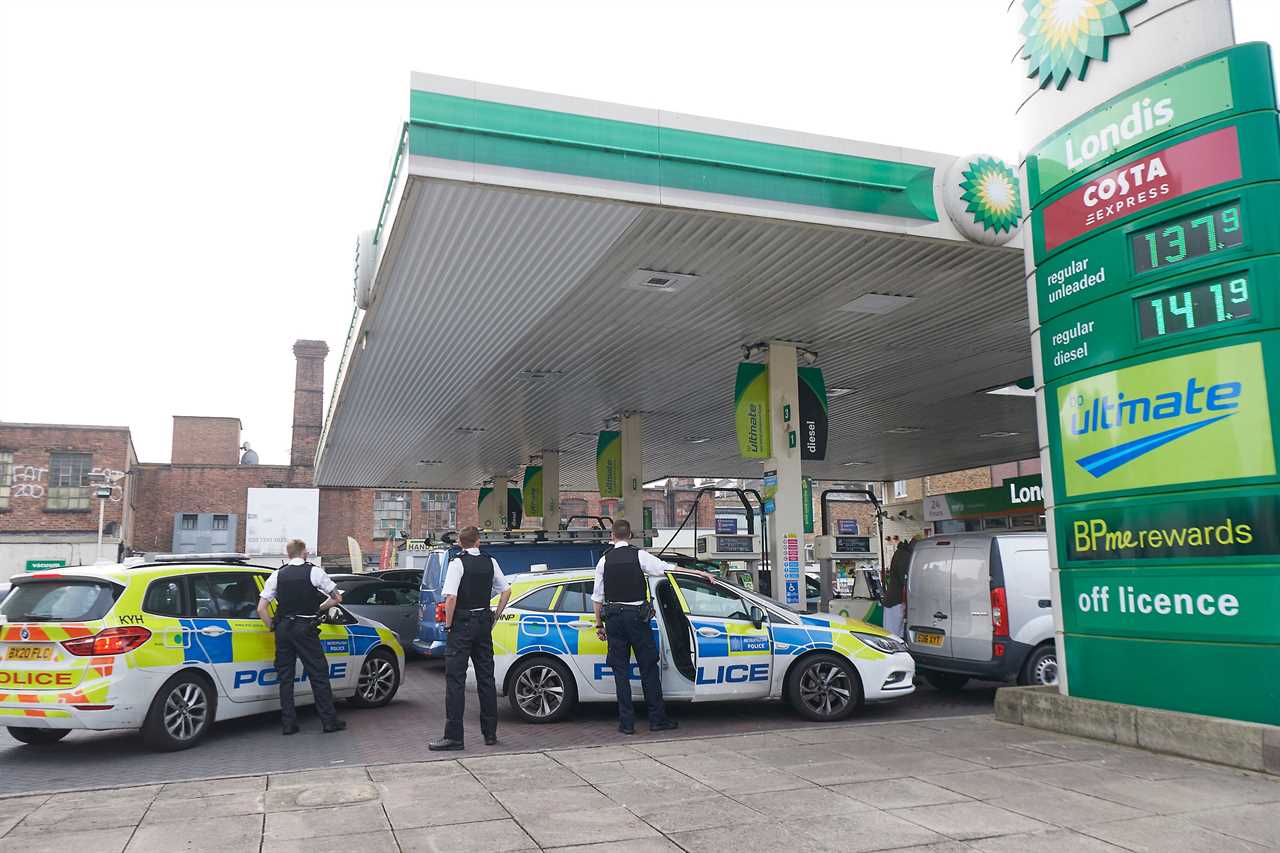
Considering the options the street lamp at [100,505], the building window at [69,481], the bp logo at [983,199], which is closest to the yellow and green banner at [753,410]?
the bp logo at [983,199]

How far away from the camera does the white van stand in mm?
10211

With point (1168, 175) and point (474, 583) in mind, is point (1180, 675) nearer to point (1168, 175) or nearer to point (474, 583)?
point (1168, 175)

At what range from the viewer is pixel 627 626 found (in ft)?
28.4

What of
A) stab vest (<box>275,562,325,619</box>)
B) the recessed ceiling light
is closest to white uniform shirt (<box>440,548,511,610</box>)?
stab vest (<box>275,562,325,619</box>)

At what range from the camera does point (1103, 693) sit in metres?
7.50

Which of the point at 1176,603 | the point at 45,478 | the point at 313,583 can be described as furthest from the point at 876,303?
the point at 45,478

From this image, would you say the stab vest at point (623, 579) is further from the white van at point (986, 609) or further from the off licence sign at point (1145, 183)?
the off licence sign at point (1145, 183)

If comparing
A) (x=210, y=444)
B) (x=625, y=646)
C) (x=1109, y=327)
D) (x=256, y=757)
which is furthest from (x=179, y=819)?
(x=210, y=444)

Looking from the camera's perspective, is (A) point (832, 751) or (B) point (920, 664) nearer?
(A) point (832, 751)

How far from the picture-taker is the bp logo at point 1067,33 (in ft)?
25.0

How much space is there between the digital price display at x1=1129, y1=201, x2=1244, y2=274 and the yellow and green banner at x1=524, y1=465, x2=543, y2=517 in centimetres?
2226

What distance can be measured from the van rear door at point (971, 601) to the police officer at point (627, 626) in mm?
3772

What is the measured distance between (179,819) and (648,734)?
415cm

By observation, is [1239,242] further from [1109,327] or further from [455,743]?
[455,743]
